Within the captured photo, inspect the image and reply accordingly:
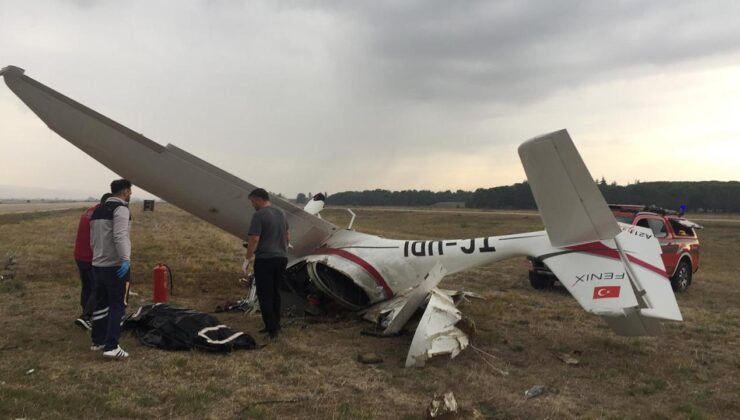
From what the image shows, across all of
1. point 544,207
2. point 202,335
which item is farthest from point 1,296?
point 544,207

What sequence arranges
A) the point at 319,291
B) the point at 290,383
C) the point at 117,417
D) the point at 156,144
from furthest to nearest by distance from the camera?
the point at 319,291 → the point at 156,144 → the point at 290,383 → the point at 117,417

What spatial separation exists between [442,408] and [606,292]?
265 cm

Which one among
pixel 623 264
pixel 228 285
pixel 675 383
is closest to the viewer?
pixel 675 383

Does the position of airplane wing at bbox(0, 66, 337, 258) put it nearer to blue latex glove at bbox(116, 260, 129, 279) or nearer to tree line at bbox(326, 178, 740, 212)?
blue latex glove at bbox(116, 260, 129, 279)

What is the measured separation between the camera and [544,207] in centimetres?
549

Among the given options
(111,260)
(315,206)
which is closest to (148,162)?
(111,260)

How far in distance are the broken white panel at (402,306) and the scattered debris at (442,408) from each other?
213 cm

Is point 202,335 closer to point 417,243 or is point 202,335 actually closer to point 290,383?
point 290,383

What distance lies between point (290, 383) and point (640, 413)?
3.29m

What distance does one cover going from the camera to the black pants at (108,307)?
16.9 feet

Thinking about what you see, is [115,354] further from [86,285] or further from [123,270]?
[86,285]

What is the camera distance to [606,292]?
535 centimetres

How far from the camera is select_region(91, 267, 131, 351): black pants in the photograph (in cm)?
516

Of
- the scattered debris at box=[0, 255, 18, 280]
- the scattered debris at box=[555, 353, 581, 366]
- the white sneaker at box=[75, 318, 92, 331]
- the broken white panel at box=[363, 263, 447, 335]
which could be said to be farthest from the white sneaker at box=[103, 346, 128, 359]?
the scattered debris at box=[0, 255, 18, 280]
